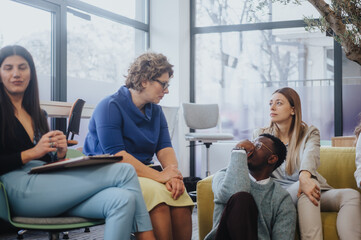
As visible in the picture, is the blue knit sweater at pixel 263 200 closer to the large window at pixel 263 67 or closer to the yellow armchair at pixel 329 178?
the yellow armchair at pixel 329 178

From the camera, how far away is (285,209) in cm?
216

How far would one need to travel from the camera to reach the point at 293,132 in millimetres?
2633

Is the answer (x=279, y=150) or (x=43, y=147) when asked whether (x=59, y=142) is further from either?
(x=279, y=150)

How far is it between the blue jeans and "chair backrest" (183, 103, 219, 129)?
3711mm

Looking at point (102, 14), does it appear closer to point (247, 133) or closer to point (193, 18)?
point (193, 18)

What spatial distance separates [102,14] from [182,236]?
3798 mm

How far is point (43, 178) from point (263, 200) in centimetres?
107

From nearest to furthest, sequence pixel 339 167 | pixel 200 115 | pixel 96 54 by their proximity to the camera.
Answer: pixel 339 167 < pixel 96 54 < pixel 200 115

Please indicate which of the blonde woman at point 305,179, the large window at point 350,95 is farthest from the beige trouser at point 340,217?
the large window at point 350,95

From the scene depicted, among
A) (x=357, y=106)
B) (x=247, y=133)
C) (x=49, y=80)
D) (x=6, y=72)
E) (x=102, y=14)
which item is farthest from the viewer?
(x=247, y=133)

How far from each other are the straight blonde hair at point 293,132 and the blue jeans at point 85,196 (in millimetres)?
1034

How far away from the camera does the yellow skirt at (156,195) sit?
204cm

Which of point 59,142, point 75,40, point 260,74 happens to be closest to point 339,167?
point 59,142

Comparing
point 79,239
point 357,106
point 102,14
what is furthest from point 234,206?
point 357,106
